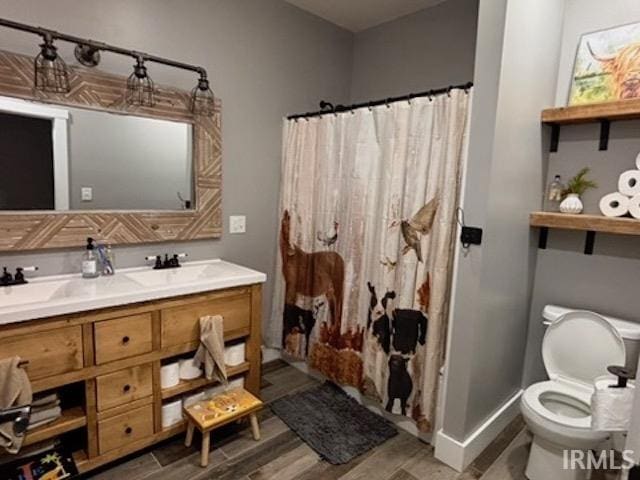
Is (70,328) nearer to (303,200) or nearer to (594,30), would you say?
(303,200)

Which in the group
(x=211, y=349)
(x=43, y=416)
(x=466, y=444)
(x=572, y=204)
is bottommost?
(x=466, y=444)

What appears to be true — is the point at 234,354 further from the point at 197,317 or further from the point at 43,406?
the point at 43,406

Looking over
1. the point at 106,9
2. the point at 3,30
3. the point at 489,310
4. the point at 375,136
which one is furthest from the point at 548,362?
the point at 3,30

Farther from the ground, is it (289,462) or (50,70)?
(50,70)

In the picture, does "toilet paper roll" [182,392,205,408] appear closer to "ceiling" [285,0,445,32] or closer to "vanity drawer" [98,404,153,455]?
"vanity drawer" [98,404,153,455]

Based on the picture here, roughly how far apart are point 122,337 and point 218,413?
0.64 metres

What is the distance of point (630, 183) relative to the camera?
1.95 metres

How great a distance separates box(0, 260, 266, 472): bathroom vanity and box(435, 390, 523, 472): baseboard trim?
4.06 feet

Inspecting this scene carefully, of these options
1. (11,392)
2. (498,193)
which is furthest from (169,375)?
(498,193)

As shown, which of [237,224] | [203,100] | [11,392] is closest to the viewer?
[11,392]

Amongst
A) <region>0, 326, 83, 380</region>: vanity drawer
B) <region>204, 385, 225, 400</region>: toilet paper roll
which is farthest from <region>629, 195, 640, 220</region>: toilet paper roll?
<region>0, 326, 83, 380</region>: vanity drawer

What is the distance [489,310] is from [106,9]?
2637mm

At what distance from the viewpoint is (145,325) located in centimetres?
180

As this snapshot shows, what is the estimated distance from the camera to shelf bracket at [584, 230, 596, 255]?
7.13 feet
